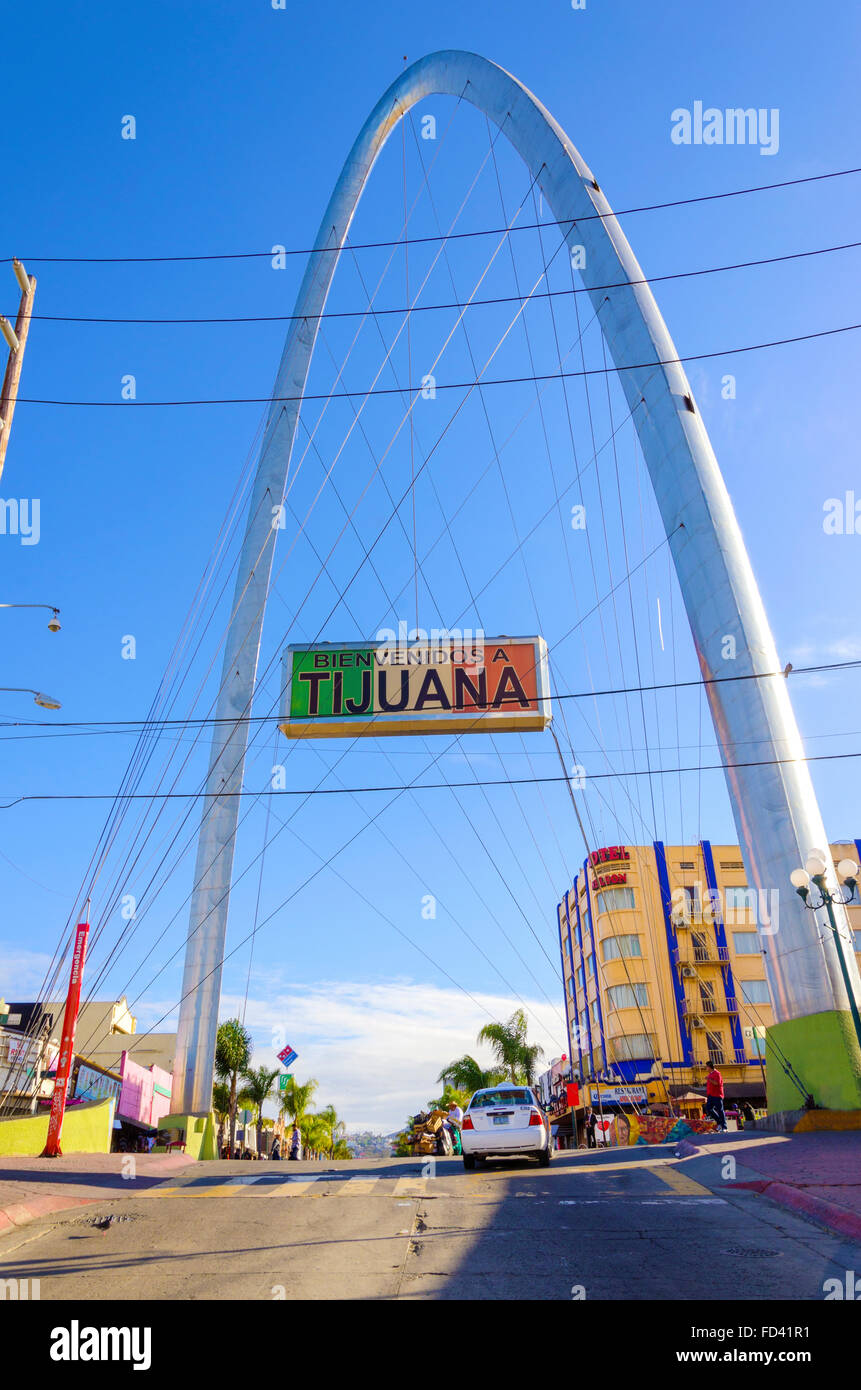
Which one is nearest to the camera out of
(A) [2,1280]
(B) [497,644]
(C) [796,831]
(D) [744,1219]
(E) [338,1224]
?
(A) [2,1280]

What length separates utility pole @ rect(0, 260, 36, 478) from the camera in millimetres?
14383

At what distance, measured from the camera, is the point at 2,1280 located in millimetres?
7273

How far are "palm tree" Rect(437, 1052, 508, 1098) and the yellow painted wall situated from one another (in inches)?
1947

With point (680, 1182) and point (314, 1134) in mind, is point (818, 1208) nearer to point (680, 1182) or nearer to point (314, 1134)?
point (680, 1182)

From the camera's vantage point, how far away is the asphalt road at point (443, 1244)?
6773 mm

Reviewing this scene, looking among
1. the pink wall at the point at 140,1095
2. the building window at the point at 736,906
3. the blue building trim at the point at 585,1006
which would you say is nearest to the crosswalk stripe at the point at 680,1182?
the pink wall at the point at 140,1095

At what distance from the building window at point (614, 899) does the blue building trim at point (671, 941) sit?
224 cm

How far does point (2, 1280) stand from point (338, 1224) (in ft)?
11.8

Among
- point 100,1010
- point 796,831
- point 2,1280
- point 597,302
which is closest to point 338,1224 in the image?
point 2,1280

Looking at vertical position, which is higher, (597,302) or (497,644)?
(597,302)

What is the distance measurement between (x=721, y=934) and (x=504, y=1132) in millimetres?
53134

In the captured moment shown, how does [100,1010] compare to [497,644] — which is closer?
[497,644]
